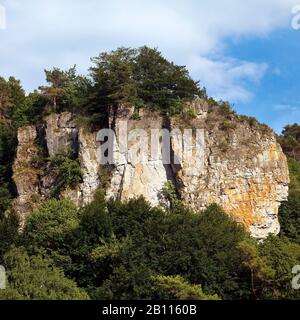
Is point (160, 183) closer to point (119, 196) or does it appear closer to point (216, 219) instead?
point (119, 196)

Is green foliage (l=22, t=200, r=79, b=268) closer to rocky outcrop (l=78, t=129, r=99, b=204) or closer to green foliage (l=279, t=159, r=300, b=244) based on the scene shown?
→ rocky outcrop (l=78, t=129, r=99, b=204)

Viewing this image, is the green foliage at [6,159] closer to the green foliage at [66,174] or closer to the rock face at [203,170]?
the rock face at [203,170]

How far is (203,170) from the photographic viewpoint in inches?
1367

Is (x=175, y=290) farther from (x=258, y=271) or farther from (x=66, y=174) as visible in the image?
(x=66, y=174)

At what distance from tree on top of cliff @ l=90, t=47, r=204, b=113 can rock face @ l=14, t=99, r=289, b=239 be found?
3.26ft

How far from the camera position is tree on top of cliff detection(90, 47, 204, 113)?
3631 cm

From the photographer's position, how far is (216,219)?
31.8 meters

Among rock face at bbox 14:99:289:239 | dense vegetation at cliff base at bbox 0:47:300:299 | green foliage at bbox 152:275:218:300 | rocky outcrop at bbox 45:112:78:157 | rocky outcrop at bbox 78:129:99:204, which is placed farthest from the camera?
rocky outcrop at bbox 45:112:78:157

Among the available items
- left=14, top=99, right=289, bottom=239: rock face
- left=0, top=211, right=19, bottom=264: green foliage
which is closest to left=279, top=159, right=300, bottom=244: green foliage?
left=14, top=99, right=289, bottom=239: rock face

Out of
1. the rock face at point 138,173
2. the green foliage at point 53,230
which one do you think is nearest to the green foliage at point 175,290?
the green foliage at point 53,230

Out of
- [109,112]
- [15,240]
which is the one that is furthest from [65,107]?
[15,240]

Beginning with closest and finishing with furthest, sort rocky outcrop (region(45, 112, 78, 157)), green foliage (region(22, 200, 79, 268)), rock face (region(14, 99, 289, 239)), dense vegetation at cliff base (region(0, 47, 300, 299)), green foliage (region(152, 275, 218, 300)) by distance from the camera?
green foliage (region(152, 275, 218, 300)), dense vegetation at cliff base (region(0, 47, 300, 299)), green foliage (region(22, 200, 79, 268)), rock face (region(14, 99, 289, 239)), rocky outcrop (region(45, 112, 78, 157))

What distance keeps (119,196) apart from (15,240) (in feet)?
23.5

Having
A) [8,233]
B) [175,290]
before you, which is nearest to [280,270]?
[175,290]
